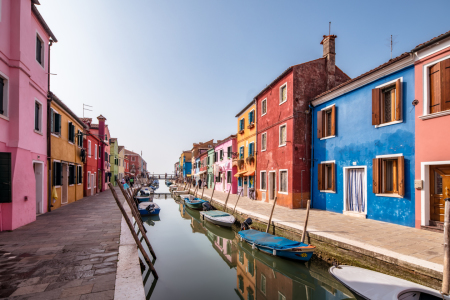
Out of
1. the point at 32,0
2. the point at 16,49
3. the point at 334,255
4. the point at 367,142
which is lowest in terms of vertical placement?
the point at 334,255

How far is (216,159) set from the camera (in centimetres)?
3198

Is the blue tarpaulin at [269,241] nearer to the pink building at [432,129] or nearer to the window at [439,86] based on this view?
the pink building at [432,129]

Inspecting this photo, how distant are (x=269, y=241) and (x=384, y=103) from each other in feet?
23.8

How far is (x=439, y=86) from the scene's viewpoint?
311 inches

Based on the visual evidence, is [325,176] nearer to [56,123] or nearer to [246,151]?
[246,151]

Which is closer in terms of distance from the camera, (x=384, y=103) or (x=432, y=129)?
(x=432, y=129)

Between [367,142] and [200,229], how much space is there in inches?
401

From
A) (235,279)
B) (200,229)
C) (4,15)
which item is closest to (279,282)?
(235,279)

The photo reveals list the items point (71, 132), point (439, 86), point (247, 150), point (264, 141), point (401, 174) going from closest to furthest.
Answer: point (439, 86)
point (401, 174)
point (71, 132)
point (264, 141)
point (247, 150)

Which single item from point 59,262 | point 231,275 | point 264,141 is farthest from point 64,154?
point 264,141

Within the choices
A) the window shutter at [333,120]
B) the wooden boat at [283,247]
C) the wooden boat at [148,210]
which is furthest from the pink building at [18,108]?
the window shutter at [333,120]

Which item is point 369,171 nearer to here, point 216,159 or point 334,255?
point 334,255

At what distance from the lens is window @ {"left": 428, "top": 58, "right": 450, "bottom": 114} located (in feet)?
25.1

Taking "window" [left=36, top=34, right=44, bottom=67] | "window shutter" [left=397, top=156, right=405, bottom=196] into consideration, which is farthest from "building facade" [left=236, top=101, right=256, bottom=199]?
"window" [left=36, top=34, right=44, bottom=67]
